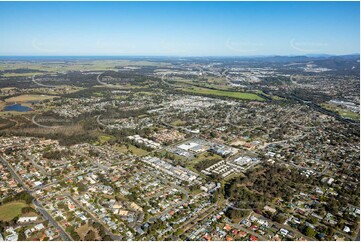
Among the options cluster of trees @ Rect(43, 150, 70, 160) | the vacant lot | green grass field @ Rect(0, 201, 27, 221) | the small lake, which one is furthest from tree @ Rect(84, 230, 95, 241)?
the vacant lot

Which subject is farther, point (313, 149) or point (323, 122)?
point (323, 122)

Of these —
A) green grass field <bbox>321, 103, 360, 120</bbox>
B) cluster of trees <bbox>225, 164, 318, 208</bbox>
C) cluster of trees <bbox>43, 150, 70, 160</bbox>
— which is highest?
cluster of trees <bbox>43, 150, 70, 160</bbox>

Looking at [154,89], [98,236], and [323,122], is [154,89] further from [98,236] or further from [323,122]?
[98,236]

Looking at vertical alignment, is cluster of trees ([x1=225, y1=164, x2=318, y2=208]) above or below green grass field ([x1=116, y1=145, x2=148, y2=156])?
below

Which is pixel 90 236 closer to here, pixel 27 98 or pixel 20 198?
pixel 20 198

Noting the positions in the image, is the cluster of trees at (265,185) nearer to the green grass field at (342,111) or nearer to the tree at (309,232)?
the tree at (309,232)

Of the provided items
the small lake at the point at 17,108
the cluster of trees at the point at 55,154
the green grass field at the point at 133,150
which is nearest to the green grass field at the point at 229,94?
the small lake at the point at 17,108

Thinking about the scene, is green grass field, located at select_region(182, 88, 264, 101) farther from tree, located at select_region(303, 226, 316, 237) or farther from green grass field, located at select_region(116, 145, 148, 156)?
tree, located at select_region(303, 226, 316, 237)

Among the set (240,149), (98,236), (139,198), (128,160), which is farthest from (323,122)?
(98,236)
